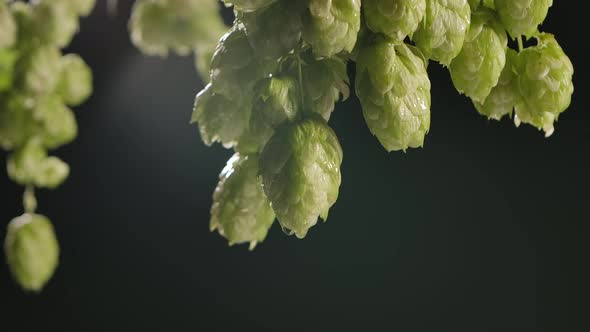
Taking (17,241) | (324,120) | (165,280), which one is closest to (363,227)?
(165,280)

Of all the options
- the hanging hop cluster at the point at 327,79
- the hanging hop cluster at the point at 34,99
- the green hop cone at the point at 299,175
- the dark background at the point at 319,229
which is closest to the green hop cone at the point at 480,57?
the hanging hop cluster at the point at 327,79

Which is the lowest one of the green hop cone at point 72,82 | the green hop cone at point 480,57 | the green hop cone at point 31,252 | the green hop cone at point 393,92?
the green hop cone at point 31,252

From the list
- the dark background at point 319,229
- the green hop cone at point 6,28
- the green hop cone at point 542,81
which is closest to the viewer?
the green hop cone at point 542,81

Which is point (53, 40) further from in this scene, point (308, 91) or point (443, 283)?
point (443, 283)

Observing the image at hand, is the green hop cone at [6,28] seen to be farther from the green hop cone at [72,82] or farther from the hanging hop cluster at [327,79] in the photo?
the hanging hop cluster at [327,79]

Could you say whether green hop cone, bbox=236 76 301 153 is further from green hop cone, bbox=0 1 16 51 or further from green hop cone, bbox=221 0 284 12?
green hop cone, bbox=0 1 16 51

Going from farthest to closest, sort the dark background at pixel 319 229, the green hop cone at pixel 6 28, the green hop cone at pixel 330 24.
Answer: the dark background at pixel 319 229
the green hop cone at pixel 6 28
the green hop cone at pixel 330 24

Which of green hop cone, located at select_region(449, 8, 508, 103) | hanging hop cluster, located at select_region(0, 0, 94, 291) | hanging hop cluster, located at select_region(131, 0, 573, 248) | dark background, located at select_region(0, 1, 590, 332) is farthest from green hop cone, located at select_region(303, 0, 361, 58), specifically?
dark background, located at select_region(0, 1, 590, 332)

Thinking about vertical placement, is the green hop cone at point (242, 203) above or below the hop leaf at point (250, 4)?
below
